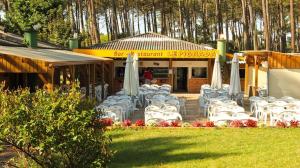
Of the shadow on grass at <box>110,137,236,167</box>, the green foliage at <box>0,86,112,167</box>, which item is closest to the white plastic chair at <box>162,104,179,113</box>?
the shadow on grass at <box>110,137,236,167</box>

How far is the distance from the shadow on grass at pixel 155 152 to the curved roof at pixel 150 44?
755 inches

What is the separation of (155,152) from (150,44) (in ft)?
72.5

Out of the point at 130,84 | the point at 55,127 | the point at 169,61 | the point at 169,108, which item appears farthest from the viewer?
the point at 169,61

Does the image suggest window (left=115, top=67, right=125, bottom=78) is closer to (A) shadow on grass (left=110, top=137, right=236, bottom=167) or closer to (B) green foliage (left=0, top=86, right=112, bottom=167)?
(A) shadow on grass (left=110, top=137, right=236, bottom=167)

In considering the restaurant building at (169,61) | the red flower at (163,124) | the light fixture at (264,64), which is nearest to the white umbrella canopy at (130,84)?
the red flower at (163,124)

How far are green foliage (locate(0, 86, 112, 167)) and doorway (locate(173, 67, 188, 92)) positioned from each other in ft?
80.6

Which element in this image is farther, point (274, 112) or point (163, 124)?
point (274, 112)

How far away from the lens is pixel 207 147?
429 inches

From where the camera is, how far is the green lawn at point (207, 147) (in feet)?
31.0

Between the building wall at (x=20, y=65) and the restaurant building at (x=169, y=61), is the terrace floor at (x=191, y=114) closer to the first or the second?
the building wall at (x=20, y=65)

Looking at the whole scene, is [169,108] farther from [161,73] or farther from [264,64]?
[161,73]

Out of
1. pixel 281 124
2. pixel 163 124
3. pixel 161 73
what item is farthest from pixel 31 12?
pixel 281 124

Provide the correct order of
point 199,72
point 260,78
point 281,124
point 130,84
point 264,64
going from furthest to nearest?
point 199,72 < point 260,78 < point 264,64 < point 130,84 < point 281,124

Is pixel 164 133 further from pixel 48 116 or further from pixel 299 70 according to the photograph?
pixel 299 70
